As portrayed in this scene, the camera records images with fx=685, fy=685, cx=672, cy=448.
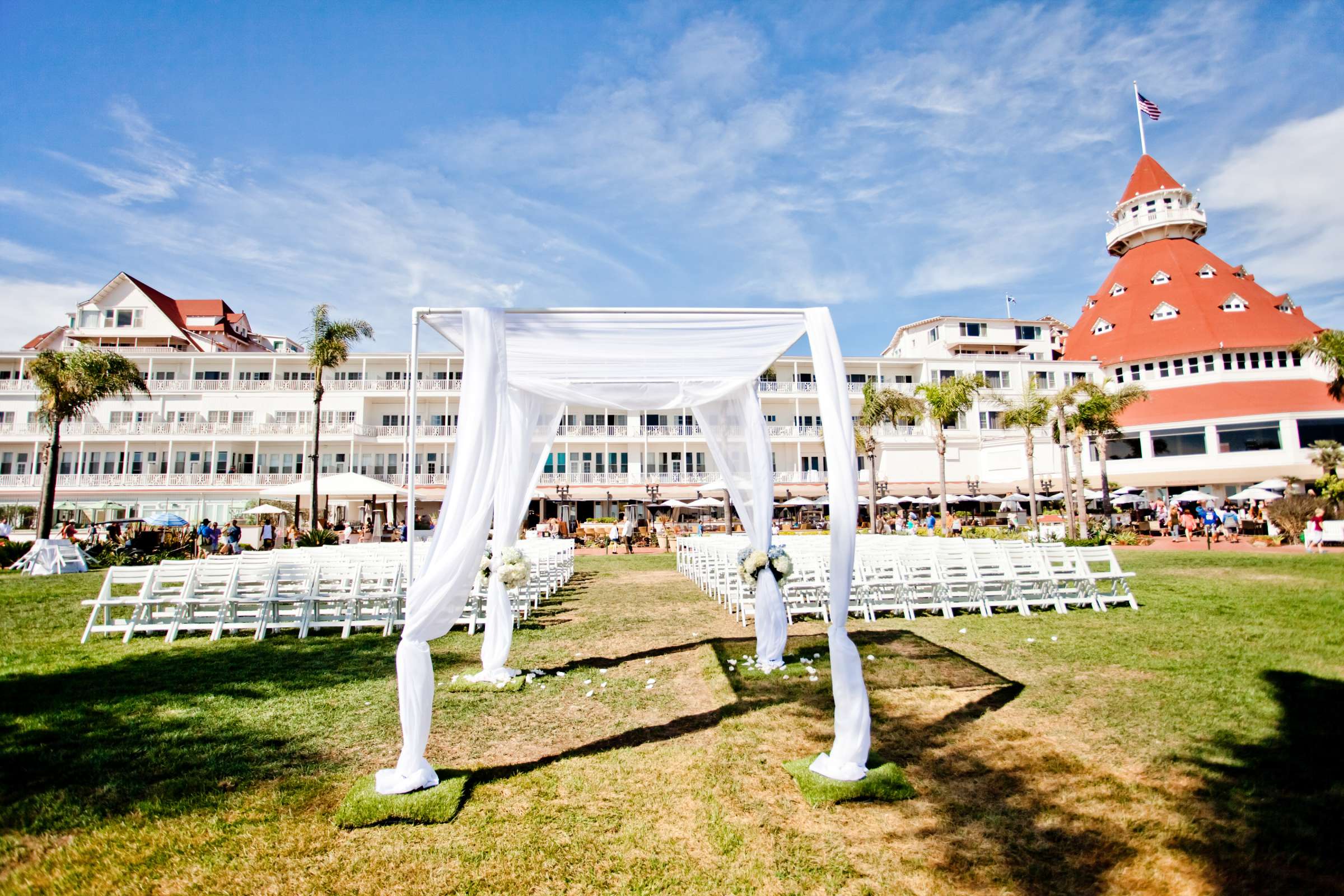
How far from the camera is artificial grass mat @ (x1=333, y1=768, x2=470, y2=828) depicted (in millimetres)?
4082

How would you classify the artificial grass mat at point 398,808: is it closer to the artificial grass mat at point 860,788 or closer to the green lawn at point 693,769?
the green lawn at point 693,769

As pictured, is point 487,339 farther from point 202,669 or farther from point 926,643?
point 926,643

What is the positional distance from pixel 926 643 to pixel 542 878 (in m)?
6.43

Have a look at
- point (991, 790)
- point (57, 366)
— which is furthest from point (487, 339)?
point (57, 366)

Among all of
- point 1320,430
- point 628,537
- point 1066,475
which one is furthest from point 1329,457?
point 628,537

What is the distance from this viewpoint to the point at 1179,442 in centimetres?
4103

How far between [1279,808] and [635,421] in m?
38.8

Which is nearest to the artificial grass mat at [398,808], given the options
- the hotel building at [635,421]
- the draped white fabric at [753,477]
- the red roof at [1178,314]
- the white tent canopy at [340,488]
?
the draped white fabric at [753,477]

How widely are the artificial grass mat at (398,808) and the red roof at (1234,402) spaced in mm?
45354

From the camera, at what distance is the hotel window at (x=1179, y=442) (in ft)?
131

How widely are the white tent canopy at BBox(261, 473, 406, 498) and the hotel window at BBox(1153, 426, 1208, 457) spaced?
42.8 m

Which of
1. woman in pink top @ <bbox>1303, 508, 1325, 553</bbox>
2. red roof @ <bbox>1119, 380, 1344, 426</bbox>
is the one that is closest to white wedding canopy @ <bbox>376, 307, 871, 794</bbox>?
woman in pink top @ <bbox>1303, 508, 1325, 553</bbox>

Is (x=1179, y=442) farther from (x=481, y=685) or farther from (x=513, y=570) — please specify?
(x=481, y=685)

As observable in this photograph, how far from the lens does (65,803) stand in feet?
14.2
